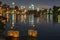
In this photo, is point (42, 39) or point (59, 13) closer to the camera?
point (42, 39)

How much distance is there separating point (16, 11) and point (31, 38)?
61797 millimetres

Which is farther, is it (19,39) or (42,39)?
(42,39)

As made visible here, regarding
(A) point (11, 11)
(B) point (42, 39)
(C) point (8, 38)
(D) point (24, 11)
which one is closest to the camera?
(C) point (8, 38)

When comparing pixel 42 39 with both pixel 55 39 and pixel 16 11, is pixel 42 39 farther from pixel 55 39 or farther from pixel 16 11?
pixel 16 11

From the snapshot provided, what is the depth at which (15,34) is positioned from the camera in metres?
14.6

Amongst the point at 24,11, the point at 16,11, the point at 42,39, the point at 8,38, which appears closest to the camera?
the point at 8,38

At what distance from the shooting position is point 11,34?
14.5 metres

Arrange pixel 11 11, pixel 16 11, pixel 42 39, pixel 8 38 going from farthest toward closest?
pixel 16 11 < pixel 11 11 < pixel 42 39 < pixel 8 38

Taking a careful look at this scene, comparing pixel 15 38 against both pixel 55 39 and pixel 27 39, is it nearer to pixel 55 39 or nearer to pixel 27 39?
pixel 27 39

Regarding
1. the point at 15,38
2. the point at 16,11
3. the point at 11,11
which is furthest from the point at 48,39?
the point at 16,11

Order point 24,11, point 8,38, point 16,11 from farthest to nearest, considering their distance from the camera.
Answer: point 24,11 < point 16,11 < point 8,38

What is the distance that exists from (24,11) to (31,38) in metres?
67.5

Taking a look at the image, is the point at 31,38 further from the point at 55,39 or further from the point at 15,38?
the point at 55,39

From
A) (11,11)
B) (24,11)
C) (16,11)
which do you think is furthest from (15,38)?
(24,11)
